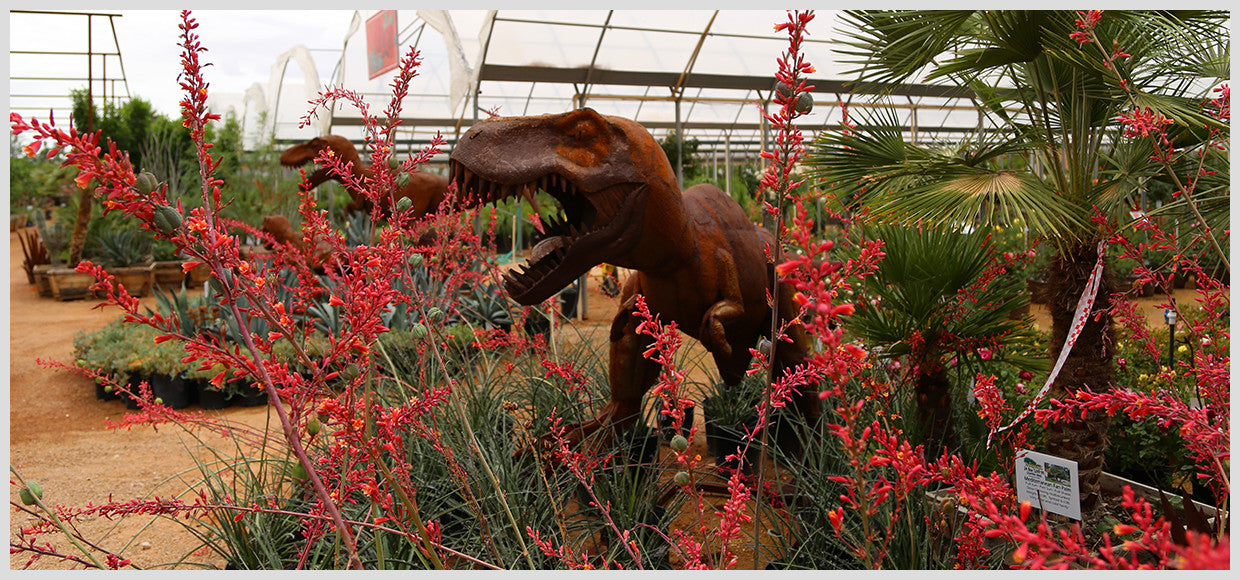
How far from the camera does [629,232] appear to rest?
7.63 feet

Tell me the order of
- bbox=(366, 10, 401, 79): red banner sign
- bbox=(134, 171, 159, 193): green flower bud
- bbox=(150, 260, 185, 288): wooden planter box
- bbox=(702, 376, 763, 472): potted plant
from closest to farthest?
1. bbox=(134, 171, 159, 193): green flower bud
2. bbox=(702, 376, 763, 472): potted plant
3. bbox=(366, 10, 401, 79): red banner sign
4. bbox=(150, 260, 185, 288): wooden planter box

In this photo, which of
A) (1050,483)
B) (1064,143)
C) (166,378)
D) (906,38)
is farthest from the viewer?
(166,378)

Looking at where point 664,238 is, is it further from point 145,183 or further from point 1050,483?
point 145,183

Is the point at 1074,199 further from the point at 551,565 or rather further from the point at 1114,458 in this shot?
the point at 551,565

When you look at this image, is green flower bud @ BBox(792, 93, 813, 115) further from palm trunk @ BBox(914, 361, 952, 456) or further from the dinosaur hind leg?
palm trunk @ BBox(914, 361, 952, 456)

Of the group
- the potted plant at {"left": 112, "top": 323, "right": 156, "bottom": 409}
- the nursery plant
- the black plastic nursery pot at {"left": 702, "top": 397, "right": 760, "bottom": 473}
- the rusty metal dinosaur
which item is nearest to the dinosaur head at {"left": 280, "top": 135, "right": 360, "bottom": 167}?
the rusty metal dinosaur

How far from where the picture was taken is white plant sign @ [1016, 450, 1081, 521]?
223 centimetres

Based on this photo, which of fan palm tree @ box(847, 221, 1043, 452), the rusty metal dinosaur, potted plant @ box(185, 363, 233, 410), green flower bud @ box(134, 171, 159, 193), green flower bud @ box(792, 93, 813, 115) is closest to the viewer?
green flower bud @ box(134, 171, 159, 193)

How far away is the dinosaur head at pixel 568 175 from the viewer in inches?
85.0

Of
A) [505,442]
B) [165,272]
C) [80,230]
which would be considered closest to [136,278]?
[165,272]

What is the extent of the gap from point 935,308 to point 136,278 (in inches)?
438

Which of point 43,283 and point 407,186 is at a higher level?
point 407,186

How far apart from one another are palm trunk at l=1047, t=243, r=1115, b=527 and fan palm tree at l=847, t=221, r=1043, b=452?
1.42 feet

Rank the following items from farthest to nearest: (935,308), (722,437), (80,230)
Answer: (80,230), (722,437), (935,308)
